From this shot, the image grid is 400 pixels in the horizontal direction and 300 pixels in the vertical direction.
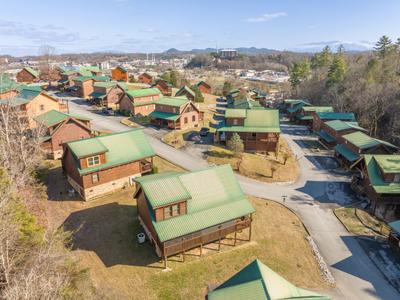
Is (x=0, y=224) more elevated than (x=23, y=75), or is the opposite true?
(x=23, y=75)

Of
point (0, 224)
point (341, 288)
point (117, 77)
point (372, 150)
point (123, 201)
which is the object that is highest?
point (117, 77)

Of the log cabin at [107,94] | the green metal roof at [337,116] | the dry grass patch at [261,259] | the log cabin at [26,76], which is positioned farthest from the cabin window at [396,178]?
the log cabin at [26,76]

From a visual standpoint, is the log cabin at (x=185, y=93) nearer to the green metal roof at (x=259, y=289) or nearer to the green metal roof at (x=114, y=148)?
the green metal roof at (x=114, y=148)

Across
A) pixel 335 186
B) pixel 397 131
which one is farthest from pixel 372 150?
pixel 397 131

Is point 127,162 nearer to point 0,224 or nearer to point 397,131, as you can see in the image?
point 0,224

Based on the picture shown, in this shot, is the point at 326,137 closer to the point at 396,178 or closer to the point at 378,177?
the point at 378,177

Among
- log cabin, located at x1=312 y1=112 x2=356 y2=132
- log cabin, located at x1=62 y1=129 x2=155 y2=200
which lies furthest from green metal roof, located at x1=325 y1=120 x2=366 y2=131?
log cabin, located at x1=62 y1=129 x2=155 y2=200
